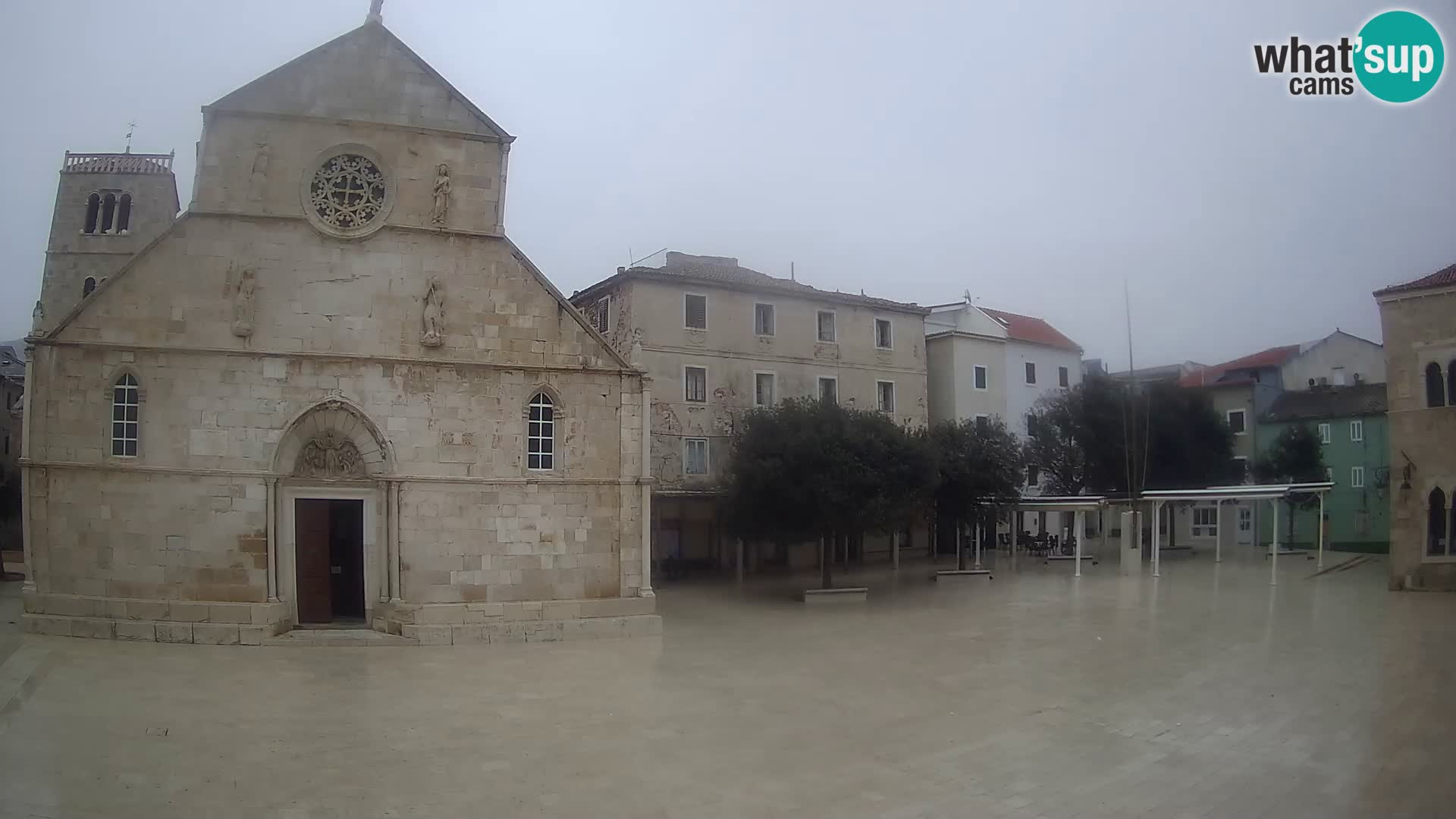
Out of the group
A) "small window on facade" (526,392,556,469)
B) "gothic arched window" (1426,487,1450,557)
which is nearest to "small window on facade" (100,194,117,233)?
"small window on facade" (526,392,556,469)

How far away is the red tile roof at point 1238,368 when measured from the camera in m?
42.8

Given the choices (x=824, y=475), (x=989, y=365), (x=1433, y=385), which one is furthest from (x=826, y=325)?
(x=1433, y=385)

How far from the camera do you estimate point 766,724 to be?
11.5m

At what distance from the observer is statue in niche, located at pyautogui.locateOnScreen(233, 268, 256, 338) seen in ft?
56.9

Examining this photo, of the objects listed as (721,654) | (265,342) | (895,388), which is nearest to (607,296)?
(895,388)

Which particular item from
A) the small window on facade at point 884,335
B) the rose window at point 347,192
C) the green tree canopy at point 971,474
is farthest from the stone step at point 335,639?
the small window on facade at point 884,335

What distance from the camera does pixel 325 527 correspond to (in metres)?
18.3

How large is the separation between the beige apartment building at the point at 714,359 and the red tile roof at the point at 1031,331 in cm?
931

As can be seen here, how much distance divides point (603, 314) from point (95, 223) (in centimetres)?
1535

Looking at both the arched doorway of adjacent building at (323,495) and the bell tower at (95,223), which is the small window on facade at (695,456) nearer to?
the arched doorway of adjacent building at (323,495)

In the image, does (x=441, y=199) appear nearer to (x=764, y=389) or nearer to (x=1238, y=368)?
(x=764, y=389)

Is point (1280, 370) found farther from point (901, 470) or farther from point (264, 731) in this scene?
point (264, 731)

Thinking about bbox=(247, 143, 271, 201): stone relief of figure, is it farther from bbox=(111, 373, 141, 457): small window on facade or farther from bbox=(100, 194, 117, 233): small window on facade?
bbox=(100, 194, 117, 233): small window on facade

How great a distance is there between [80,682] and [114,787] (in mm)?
5493
